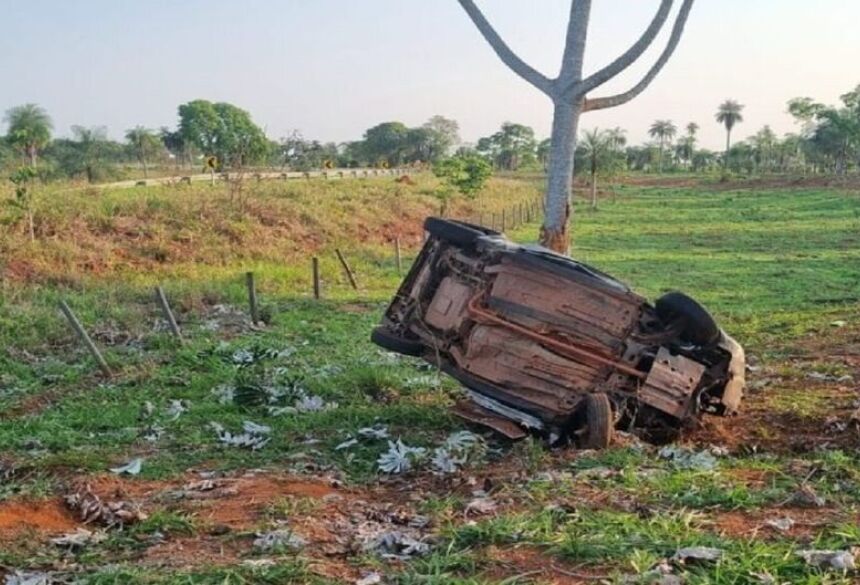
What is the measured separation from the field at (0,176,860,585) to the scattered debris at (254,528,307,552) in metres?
0.01

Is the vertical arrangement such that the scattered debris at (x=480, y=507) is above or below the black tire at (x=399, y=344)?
below

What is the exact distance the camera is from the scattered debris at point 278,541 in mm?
3787

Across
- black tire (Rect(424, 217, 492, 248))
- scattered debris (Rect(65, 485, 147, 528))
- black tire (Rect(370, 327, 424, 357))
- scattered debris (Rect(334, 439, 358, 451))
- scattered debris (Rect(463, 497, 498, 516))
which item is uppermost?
black tire (Rect(424, 217, 492, 248))

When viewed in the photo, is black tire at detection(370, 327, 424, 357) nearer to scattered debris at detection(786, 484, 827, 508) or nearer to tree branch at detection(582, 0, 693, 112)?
scattered debris at detection(786, 484, 827, 508)

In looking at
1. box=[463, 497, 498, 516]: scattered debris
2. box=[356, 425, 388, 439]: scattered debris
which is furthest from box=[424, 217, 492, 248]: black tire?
box=[463, 497, 498, 516]: scattered debris

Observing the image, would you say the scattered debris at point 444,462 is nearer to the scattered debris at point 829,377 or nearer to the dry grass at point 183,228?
the scattered debris at point 829,377

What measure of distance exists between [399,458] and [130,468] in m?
1.72

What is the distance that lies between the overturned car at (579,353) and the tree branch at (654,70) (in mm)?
4309

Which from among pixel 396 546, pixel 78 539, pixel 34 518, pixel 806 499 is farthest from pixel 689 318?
pixel 34 518

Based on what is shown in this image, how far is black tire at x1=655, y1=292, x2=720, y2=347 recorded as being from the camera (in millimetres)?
5820

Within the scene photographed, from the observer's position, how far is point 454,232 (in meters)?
6.28

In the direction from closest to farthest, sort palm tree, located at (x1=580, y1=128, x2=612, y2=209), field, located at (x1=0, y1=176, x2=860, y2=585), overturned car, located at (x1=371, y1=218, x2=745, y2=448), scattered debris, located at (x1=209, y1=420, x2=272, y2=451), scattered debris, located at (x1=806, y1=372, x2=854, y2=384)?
field, located at (x1=0, y1=176, x2=860, y2=585) < overturned car, located at (x1=371, y1=218, x2=745, y2=448) < scattered debris, located at (x1=209, y1=420, x2=272, y2=451) < scattered debris, located at (x1=806, y1=372, x2=854, y2=384) < palm tree, located at (x1=580, y1=128, x2=612, y2=209)

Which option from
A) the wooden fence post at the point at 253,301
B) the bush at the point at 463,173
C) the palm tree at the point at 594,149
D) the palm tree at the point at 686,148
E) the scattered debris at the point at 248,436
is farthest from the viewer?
the palm tree at the point at 686,148

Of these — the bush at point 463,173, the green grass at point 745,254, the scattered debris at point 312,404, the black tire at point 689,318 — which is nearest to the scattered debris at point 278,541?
the scattered debris at point 312,404
